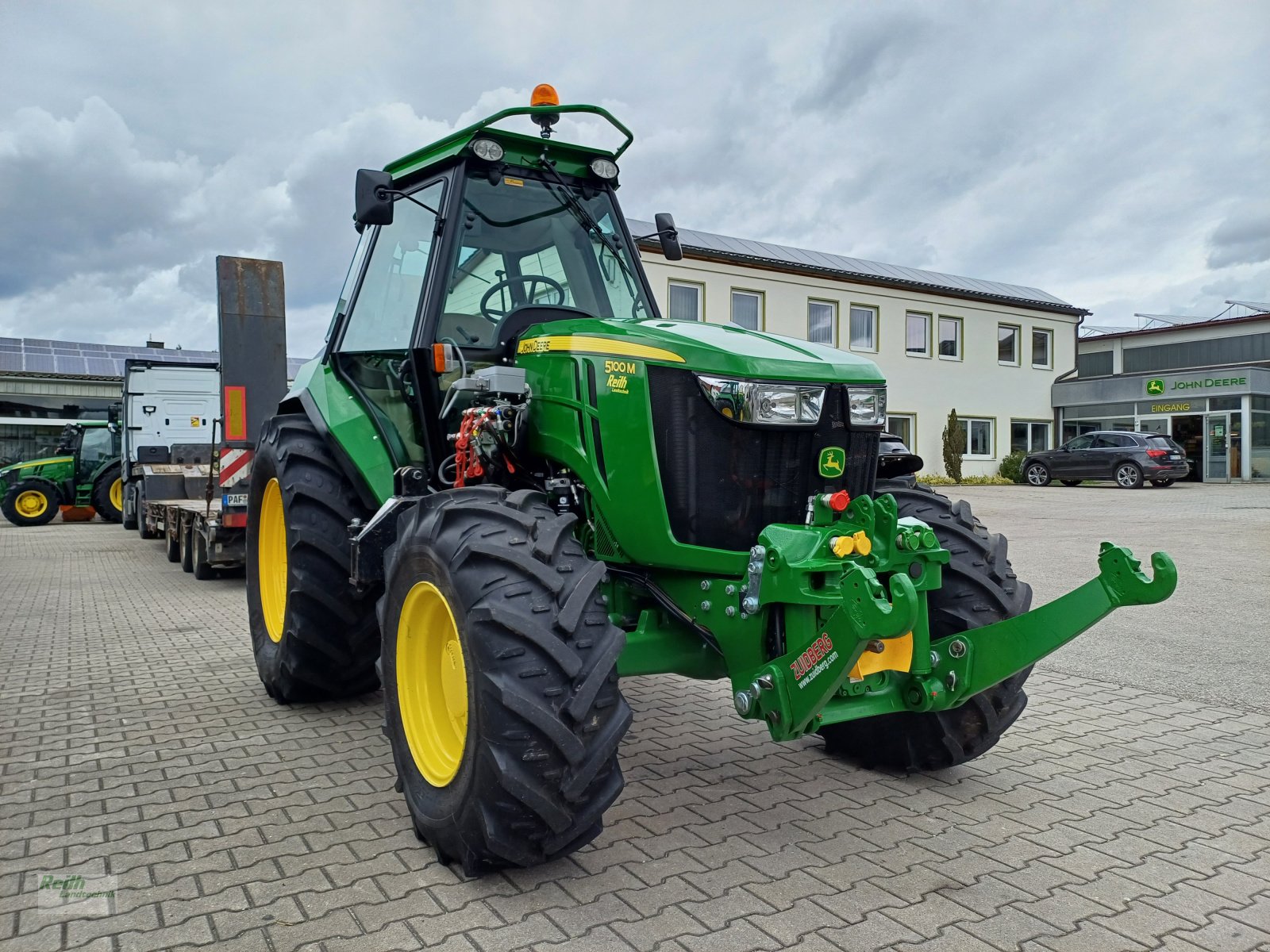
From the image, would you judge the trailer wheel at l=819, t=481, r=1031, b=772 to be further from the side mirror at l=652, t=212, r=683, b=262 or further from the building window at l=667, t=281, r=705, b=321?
the building window at l=667, t=281, r=705, b=321

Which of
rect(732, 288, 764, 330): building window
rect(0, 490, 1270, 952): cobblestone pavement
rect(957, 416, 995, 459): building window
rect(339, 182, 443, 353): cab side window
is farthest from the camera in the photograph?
rect(957, 416, 995, 459): building window

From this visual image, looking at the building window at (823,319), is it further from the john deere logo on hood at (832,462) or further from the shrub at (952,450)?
the john deere logo on hood at (832,462)

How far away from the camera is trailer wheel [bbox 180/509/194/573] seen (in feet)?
36.8

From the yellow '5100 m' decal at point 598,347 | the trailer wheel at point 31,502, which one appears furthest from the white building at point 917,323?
the yellow '5100 m' decal at point 598,347

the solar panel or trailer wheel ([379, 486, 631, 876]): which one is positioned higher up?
the solar panel

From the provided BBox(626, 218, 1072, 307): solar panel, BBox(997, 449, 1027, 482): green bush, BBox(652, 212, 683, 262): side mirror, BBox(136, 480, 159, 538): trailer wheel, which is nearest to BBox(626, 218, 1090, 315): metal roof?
BBox(626, 218, 1072, 307): solar panel

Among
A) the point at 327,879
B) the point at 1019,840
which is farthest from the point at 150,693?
the point at 1019,840

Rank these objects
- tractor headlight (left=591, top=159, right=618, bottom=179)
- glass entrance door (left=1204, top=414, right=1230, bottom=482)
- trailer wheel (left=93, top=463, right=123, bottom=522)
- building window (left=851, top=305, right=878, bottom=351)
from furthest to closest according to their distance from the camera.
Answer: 1. glass entrance door (left=1204, top=414, right=1230, bottom=482)
2. building window (left=851, top=305, right=878, bottom=351)
3. trailer wheel (left=93, top=463, right=123, bottom=522)
4. tractor headlight (left=591, top=159, right=618, bottom=179)

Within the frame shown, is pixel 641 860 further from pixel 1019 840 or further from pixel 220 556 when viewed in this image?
pixel 220 556

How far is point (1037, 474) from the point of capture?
27.0 meters

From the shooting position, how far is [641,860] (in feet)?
10.4

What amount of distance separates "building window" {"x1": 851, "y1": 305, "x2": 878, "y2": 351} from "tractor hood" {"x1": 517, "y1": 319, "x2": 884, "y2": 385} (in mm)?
24404

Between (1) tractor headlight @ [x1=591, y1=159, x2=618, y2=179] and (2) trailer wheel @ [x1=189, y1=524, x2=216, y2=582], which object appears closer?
(1) tractor headlight @ [x1=591, y1=159, x2=618, y2=179]

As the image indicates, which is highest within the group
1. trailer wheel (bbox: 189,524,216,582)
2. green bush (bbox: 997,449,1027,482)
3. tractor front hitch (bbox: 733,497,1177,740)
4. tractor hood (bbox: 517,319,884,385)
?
tractor hood (bbox: 517,319,884,385)
